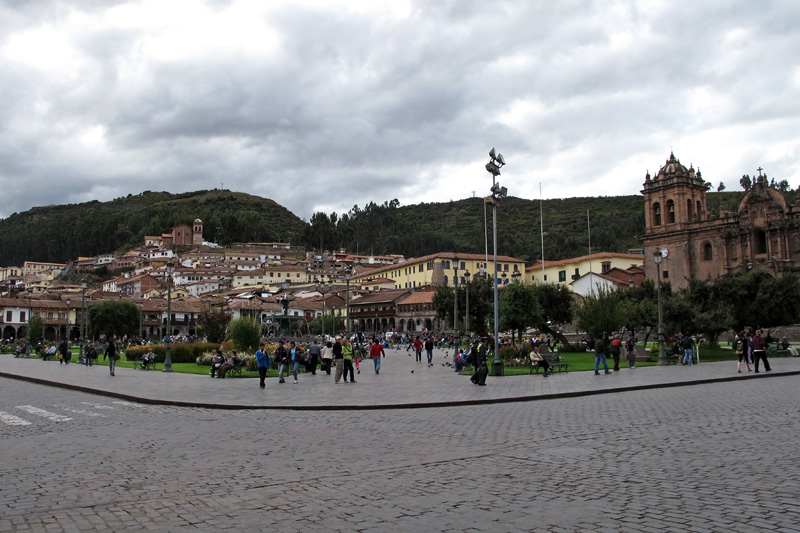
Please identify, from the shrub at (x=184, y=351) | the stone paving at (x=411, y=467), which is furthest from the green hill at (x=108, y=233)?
the stone paving at (x=411, y=467)

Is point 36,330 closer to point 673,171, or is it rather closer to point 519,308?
point 519,308

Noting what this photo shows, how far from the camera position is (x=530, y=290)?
3722cm

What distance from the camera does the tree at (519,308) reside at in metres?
36.2

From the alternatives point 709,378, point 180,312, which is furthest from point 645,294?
point 180,312

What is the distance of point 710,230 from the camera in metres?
59.8

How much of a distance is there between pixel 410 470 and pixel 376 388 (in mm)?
10115

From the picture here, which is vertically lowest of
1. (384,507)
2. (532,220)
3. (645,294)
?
(384,507)

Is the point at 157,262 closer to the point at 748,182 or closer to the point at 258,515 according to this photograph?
the point at 748,182

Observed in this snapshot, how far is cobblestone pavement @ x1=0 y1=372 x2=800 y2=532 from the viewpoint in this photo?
5.10m

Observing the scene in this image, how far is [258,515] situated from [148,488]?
5.04 ft

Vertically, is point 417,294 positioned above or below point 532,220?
below

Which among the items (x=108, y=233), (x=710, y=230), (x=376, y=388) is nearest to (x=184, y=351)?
(x=376, y=388)

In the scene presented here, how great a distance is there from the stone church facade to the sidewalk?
36.9m

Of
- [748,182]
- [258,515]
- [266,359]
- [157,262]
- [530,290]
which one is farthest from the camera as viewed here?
[157,262]
